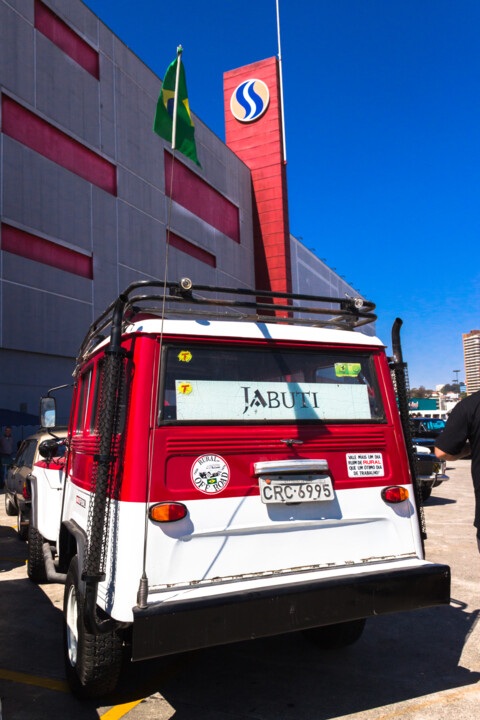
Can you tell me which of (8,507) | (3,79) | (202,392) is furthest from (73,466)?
(3,79)

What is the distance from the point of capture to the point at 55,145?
20516 mm

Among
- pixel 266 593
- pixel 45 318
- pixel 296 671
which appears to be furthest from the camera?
pixel 45 318

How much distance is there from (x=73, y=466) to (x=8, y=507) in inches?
284

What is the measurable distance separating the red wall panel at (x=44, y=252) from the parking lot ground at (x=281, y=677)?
1593 cm

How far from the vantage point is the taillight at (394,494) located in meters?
3.49

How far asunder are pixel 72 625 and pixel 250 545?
1320 mm

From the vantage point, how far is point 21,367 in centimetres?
1941

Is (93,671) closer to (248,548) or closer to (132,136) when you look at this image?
(248,548)

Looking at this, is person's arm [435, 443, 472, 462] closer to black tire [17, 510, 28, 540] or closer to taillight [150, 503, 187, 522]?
taillight [150, 503, 187, 522]

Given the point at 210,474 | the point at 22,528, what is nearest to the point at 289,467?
the point at 210,474

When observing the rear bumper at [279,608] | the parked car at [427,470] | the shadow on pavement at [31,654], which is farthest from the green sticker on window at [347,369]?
the parked car at [427,470]

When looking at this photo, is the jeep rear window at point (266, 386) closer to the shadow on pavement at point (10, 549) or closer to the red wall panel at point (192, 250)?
the shadow on pavement at point (10, 549)

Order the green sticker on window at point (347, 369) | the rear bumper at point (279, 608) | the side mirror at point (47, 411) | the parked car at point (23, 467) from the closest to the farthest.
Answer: the rear bumper at point (279, 608)
the green sticker on window at point (347, 369)
the side mirror at point (47, 411)
the parked car at point (23, 467)

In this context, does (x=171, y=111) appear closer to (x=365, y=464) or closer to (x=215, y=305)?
(x=215, y=305)
